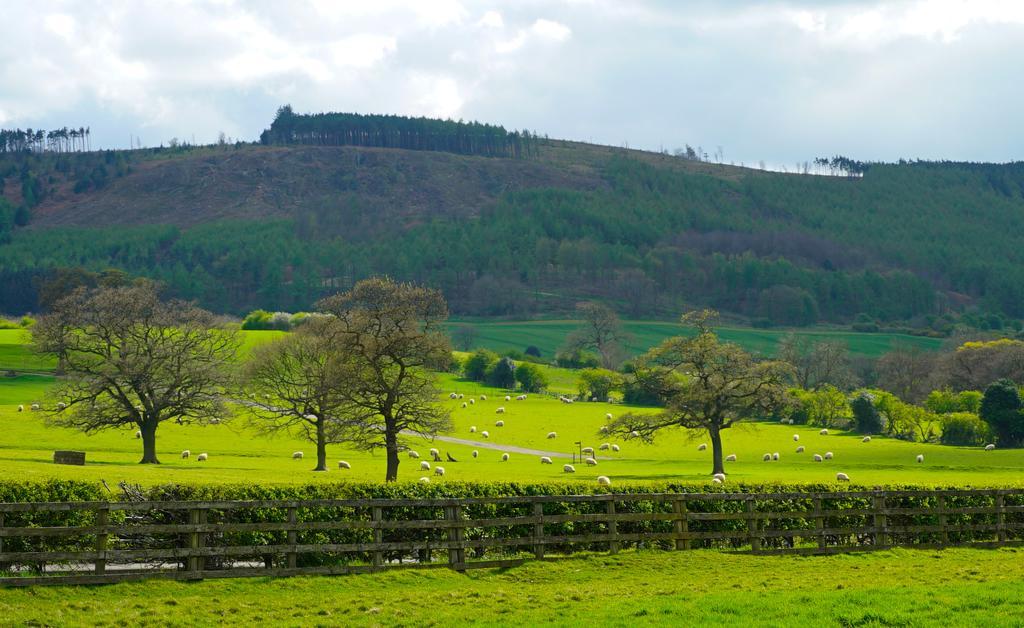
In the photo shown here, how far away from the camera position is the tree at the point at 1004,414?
8650cm

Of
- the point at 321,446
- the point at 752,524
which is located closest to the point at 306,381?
the point at 321,446

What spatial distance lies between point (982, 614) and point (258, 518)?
13684 mm

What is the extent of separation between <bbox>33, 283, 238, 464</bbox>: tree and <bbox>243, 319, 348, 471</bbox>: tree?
3137 millimetres

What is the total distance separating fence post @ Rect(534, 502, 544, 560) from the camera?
79.6ft

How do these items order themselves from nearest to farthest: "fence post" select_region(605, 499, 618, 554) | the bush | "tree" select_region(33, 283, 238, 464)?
"fence post" select_region(605, 499, 618, 554) → "tree" select_region(33, 283, 238, 464) → the bush

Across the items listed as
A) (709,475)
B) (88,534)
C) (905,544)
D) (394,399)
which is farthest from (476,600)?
(709,475)

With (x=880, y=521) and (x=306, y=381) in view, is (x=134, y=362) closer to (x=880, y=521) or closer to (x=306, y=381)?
(x=306, y=381)

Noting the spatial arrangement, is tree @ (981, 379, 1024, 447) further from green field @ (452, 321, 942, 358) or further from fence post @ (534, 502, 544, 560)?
green field @ (452, 321, 942, 358)

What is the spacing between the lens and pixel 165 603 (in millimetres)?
19109

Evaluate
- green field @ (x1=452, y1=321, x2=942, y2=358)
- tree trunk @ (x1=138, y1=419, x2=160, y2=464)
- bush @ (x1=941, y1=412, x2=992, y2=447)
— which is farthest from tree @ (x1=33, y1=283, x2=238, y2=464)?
green field @ (x1=452, y1=321, x2=942, y2=358)

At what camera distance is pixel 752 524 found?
26500 mm

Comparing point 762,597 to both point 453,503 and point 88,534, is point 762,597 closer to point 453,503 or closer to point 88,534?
point 453,503

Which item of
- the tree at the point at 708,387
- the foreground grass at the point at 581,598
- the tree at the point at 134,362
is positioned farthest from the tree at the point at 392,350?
the foreground grass at the point at 581,598

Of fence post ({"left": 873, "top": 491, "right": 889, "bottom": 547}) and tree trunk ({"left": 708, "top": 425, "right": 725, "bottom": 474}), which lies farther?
tree trunk ({"left": 708, "top": 425, "right": 725, "bottom": 474})
